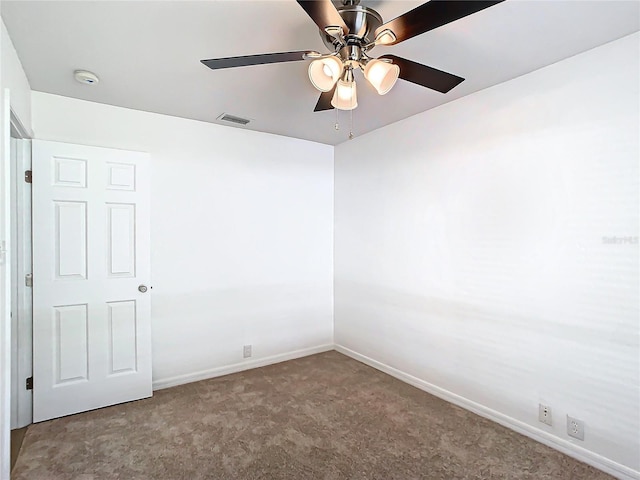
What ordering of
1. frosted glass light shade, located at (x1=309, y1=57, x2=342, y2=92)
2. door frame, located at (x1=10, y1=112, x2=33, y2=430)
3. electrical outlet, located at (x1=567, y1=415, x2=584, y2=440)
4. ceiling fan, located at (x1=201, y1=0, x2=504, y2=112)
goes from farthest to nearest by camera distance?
door frame, located at (x1=10, y1=112, x2=33, y2=430), electrical outlet, located at (x1=567, y1=415, x2=584, y2=440), frosted glass light shade, located at (x1=309, y1=57, x2=342, y2=92), ceiling fan, located at (x1=201, y1=0, x2=504, y2=112)

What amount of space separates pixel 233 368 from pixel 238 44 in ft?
9.80

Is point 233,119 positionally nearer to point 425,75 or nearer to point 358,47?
point 358,47

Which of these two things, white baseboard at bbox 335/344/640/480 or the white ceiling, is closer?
the white ceiling

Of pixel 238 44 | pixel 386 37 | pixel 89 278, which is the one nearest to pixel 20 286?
pixel 89 278

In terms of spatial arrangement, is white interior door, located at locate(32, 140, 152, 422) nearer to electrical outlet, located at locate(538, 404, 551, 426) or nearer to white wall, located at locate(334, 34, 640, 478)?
white wall, located at locate(334, 34, 640, 478)

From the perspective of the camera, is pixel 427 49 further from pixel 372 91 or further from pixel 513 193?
pixel 513 193

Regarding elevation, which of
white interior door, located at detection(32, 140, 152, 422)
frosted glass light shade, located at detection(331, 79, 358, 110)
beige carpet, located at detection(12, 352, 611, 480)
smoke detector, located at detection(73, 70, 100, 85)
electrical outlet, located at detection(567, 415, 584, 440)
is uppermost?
smoke detector, located at detection(73, 70, 100, 85)

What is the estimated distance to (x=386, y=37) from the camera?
4.98 feet

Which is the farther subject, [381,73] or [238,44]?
[238,44]

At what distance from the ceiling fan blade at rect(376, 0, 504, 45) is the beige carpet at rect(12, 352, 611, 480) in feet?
7.79

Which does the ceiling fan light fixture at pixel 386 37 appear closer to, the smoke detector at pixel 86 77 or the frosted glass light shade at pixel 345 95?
the frosted glass light shade at pixel 345 95

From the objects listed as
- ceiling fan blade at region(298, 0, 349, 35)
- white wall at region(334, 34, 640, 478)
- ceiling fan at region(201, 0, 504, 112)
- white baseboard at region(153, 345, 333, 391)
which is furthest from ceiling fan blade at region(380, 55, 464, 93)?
white baseboard at region(153, 345, 333, 391)

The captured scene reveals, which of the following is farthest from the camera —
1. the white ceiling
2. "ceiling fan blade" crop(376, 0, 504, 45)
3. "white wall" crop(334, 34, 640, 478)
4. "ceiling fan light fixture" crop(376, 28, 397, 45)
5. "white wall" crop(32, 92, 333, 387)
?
"white wall" crop(32, 92, 333, 387)

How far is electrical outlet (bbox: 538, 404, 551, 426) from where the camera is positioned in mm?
2428
